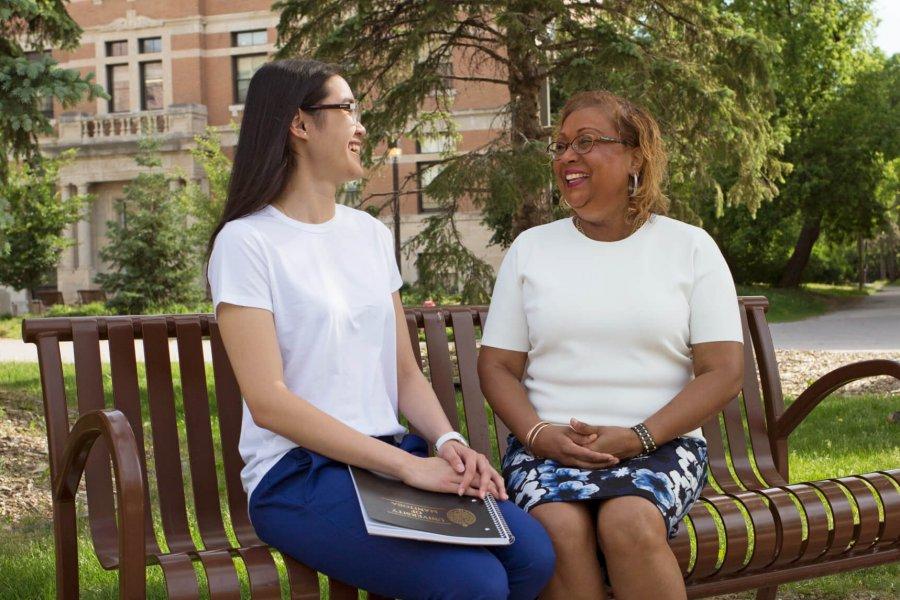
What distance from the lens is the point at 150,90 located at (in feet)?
129

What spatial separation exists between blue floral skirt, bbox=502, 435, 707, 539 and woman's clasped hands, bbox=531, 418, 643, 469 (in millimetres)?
22

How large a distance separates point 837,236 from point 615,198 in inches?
1343

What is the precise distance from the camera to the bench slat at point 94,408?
3162 mm

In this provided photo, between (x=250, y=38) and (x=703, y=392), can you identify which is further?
(x=250, y=38)

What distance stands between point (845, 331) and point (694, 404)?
721 inches

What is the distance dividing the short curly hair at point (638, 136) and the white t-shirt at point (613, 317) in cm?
6

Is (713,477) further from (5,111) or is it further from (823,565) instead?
(5,111)

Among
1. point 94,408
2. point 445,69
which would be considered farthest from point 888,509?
point 445,69

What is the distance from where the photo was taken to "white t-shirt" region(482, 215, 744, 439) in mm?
3146

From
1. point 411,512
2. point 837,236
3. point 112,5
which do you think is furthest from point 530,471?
point 112,5

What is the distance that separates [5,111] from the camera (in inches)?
318

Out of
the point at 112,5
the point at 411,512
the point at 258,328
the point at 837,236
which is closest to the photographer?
the point at 411,512

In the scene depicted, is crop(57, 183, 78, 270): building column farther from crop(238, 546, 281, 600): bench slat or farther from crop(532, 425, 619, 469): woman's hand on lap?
crop(238, 546, 281, 600): bench slat

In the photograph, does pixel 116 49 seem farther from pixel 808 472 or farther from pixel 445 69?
pixel 808 472
